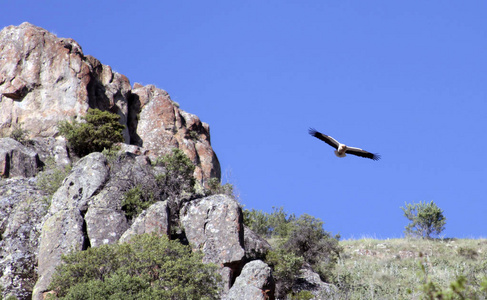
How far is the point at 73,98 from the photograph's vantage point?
4075cm

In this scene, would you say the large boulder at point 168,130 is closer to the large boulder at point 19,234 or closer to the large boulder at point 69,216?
the large boulder at point 19,234

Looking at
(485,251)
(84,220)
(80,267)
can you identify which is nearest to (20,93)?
(84,220)

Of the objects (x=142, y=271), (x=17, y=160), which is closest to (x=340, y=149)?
(x=142, y=271)

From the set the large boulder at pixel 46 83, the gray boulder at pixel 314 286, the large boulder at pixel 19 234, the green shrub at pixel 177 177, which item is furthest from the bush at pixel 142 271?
the large boulder at pixel 46 83

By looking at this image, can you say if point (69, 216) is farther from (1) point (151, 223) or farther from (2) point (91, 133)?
(2) point (91, 133)

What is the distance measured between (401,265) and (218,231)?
14.5m

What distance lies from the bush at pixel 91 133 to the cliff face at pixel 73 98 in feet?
4.67

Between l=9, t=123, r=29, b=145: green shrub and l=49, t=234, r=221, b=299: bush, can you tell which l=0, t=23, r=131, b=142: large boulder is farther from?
l=49, t=234, r=221, b=299: bush

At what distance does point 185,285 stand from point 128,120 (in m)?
24.2

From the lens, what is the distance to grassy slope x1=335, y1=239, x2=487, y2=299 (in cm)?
2908

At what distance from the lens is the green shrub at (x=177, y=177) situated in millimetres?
29625

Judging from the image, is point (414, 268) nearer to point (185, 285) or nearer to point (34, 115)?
point (185, 285)

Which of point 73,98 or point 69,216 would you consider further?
point 73,98

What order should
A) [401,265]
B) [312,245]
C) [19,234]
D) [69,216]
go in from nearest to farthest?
[69,216] < [19,234] < [312,245] < [401,265]
